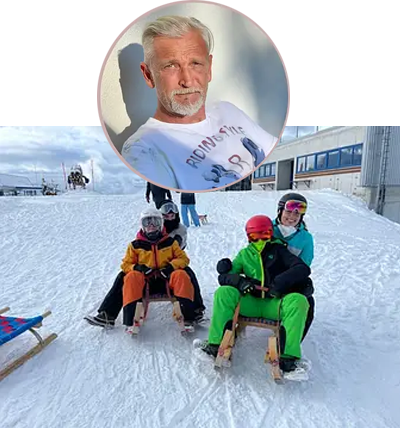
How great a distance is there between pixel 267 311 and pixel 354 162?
10.3m

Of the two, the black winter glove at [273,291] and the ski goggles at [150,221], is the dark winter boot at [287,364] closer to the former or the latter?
the black winter glove at [273,291]

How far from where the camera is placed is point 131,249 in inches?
93.2

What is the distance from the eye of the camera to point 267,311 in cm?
193

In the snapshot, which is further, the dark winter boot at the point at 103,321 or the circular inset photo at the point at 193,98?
the dark winter boot at the point at 103,321

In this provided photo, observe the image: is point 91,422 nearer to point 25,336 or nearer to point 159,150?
point 25,336

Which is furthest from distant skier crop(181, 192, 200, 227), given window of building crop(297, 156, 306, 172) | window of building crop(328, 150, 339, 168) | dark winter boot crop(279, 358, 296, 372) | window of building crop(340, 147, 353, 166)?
window of building crop(297, 156, 306, 172)

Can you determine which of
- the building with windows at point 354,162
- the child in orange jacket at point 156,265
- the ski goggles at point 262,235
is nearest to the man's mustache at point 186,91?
the child in orange jacket at point 156,265

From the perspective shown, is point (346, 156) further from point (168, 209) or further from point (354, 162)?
point (168, 209)

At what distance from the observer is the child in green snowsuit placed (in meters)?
1.68

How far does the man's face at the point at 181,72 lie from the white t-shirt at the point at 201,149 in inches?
4.8

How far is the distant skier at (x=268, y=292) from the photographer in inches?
65.5

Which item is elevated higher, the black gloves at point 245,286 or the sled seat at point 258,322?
the black gloves at point 245,286

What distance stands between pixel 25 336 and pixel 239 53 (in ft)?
8.17

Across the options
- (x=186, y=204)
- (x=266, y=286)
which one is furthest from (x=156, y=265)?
(x=186, y=204)
